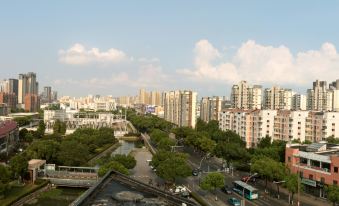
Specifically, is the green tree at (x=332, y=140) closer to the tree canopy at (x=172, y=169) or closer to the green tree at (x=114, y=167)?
the tree canopy at (x=172, y=169)

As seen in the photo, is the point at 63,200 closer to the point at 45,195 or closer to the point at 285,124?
the point at 45,195

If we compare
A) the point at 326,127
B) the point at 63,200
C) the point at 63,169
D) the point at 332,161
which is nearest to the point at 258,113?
the point at 326,127

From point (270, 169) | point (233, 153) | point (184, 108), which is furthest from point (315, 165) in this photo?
point (184, 108)

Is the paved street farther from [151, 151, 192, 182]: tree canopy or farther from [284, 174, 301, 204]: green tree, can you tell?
[284, 174, 301, 204]: green tree

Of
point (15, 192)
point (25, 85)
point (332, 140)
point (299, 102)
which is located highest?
point (25, 85)

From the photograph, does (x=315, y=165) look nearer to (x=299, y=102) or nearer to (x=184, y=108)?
(x=299, y=102)

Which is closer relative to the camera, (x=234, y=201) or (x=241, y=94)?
(x=234, y=201)
